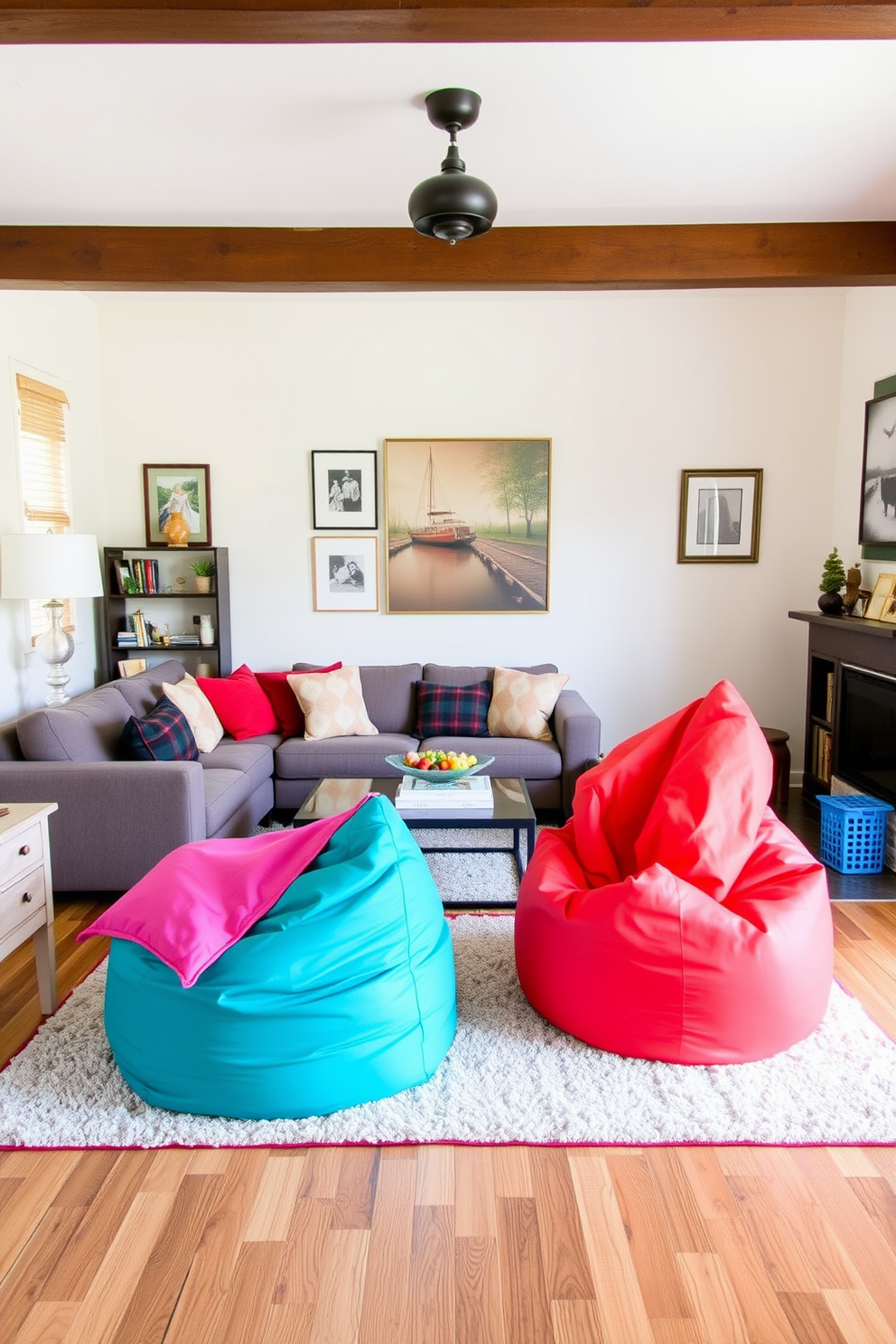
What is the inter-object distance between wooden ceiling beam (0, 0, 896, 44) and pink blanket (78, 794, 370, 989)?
6.23 ft

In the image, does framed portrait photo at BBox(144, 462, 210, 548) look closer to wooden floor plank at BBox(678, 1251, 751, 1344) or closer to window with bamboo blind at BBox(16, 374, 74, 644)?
window with bamboo blind at BBox(16, 374, 74, 644)

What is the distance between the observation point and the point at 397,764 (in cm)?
414

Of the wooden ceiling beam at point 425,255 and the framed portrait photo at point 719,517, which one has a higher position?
the wooden ceiling beam at point 425,255

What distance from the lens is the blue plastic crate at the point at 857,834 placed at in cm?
419

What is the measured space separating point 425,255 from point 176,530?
2380 millimetres

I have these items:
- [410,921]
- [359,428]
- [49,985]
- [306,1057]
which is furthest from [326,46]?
[359,428]

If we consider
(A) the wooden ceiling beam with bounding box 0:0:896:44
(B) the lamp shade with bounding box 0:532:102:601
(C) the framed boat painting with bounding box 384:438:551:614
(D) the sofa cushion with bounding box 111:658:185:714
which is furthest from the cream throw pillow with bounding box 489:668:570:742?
(A) the wooden ceiling beam with bounding box 0:0:896:44

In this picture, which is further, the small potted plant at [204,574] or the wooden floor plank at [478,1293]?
the small potted plant at [204,574]

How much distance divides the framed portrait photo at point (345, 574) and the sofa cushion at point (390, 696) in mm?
463

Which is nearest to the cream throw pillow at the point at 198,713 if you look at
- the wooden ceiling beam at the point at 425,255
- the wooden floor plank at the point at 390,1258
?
the wooden ceiling beam at the point at 425,255

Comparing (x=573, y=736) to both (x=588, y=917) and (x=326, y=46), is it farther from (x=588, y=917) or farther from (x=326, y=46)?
(x=326, y=46)

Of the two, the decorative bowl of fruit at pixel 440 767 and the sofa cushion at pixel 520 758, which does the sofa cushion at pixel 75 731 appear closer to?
→ the decorative bowl of fruit at pixel 440 767

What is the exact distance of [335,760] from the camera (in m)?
4.83

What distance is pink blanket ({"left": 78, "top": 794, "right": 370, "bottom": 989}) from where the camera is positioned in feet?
7.63
